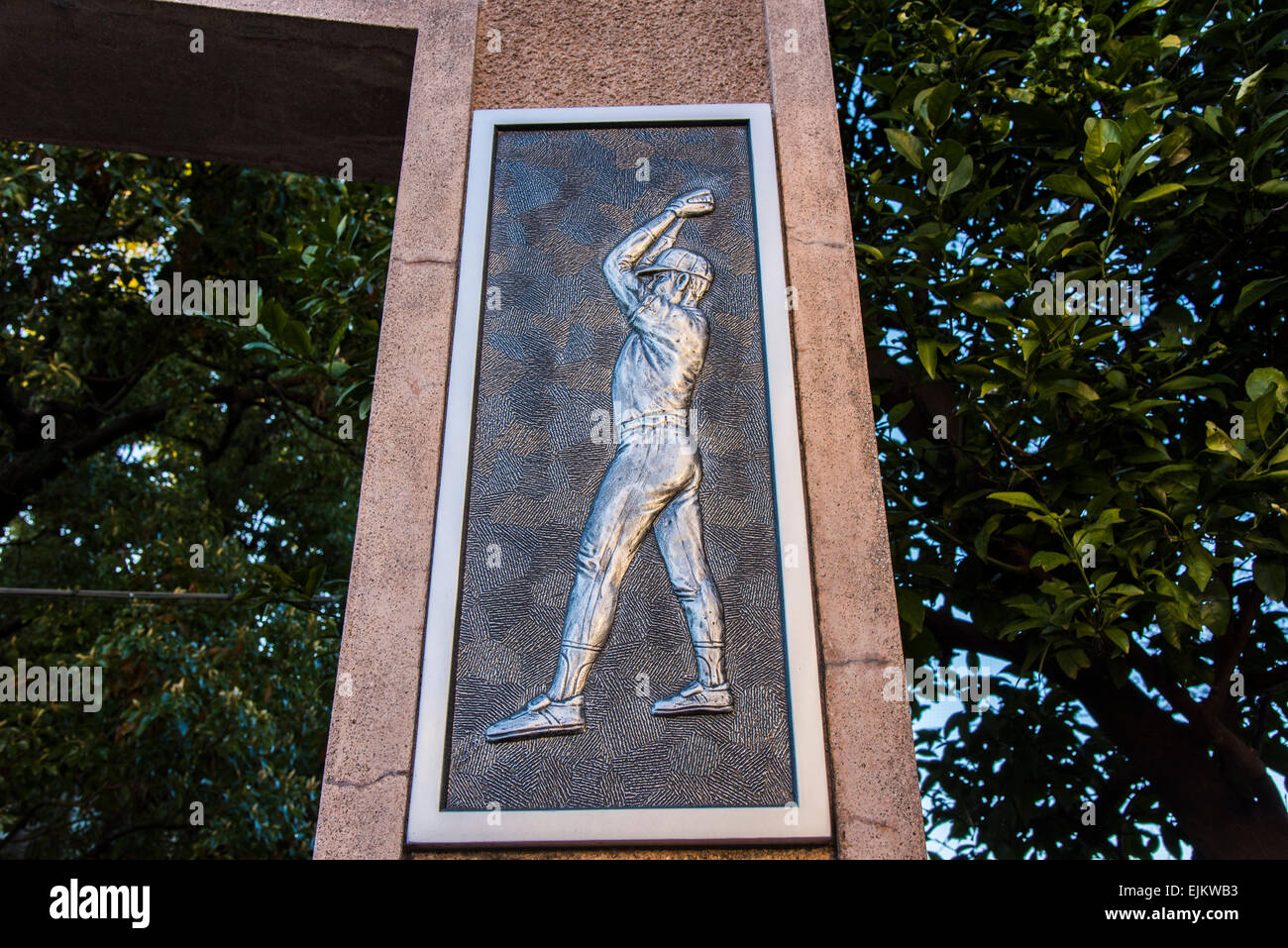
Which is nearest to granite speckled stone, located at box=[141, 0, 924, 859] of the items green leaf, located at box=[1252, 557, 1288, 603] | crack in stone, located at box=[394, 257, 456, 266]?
Result: crack in stone, located at box=[394, 257, 456, 266]

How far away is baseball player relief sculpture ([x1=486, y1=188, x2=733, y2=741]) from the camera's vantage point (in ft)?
9.30

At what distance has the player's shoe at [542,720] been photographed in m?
2.79

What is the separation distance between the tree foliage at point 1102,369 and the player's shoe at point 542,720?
1531 mm

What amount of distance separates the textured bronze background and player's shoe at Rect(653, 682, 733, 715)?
0.02 metres

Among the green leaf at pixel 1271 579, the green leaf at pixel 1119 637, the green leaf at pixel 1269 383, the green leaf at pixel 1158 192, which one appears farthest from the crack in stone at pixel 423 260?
the green leaf at pixel 1271 579

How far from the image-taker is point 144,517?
9.06 metres

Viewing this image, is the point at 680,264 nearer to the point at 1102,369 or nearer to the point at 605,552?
the point at 605,552

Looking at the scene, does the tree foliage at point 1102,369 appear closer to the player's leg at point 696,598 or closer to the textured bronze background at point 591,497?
the textured bronze background at point 591,497

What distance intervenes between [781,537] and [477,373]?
1.07 meters

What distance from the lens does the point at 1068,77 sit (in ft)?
13.4
